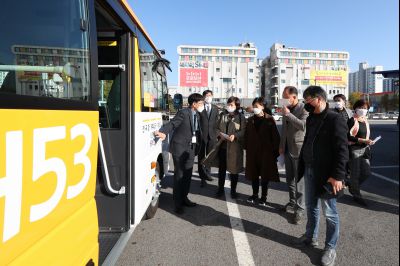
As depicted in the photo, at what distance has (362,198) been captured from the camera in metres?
5.38

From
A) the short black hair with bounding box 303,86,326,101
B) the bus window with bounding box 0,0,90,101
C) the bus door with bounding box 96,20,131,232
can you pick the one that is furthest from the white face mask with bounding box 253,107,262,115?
the bus window with bounding box 0,0,90,101

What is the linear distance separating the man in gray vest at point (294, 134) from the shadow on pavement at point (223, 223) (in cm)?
54

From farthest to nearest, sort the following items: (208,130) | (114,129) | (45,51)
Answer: (208,130) < (114,129) < (45,51)

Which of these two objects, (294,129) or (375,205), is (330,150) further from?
(375,205)

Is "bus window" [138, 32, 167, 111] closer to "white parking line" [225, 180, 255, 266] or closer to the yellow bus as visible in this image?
the yellow bus

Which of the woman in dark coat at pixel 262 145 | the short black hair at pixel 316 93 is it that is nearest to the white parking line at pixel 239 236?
the woman in dark coat at pixel 262 145

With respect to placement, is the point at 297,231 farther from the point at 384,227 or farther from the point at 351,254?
the point at 384,227

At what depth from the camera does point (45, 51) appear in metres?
1.69

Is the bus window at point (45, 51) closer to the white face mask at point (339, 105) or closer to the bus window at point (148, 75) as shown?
the bus window at point (148, 75)

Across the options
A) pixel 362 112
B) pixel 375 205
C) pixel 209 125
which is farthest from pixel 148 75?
pixel 375 205

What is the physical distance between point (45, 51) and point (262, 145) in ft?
12.7

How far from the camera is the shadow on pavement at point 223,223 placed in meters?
3.58

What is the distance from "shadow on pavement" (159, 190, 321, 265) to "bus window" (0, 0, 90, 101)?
290 cm

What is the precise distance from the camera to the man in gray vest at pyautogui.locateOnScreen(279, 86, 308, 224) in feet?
14.0
